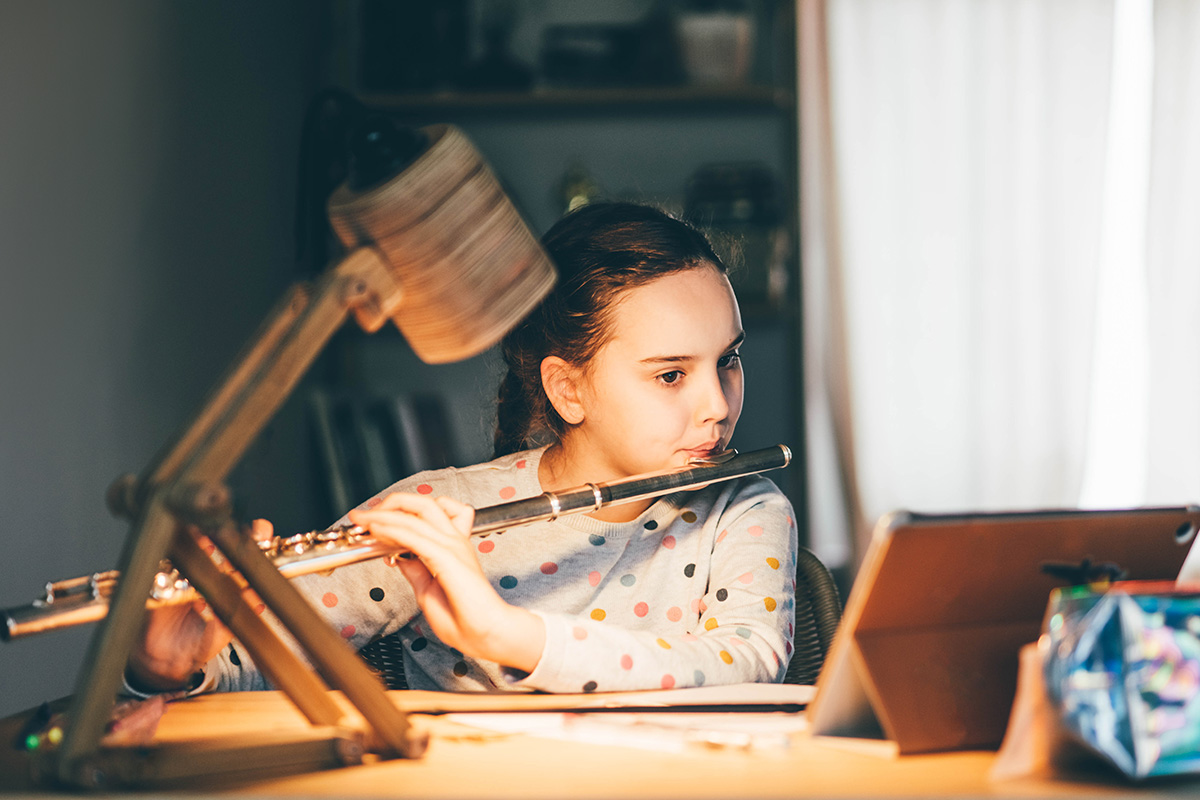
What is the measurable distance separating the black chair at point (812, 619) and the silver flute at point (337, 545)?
0.55 ft

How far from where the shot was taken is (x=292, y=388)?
1.84 ft

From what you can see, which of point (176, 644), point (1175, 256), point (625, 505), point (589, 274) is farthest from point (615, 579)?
point (1175, 256)

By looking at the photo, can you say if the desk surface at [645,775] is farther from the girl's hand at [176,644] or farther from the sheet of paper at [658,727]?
the girl's hand at [176,644]

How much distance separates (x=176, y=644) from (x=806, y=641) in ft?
2.10

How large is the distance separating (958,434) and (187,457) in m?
2.23

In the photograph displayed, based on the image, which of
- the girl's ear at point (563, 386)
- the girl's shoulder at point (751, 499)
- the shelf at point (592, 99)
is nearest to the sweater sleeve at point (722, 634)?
the girl's shoulder at point (751, 499)

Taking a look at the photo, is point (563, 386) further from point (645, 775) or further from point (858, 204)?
point (858, 204)

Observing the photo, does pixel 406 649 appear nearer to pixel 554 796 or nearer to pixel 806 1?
pixel 554 796

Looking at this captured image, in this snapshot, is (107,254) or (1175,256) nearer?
(107,254)

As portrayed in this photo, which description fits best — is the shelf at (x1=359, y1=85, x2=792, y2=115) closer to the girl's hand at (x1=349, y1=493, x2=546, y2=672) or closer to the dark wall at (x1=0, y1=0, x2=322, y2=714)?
the dark wall at (x1=0, y1=0, x2=322, y2=714)

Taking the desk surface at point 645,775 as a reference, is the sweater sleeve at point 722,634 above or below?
below

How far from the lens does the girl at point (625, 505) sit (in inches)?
37.4

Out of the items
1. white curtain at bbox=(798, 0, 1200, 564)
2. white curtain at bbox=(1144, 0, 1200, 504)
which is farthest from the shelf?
white curtain at bbox=(1144, 0, 1200, 504)

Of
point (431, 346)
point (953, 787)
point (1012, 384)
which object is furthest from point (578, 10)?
point (953, 787)
